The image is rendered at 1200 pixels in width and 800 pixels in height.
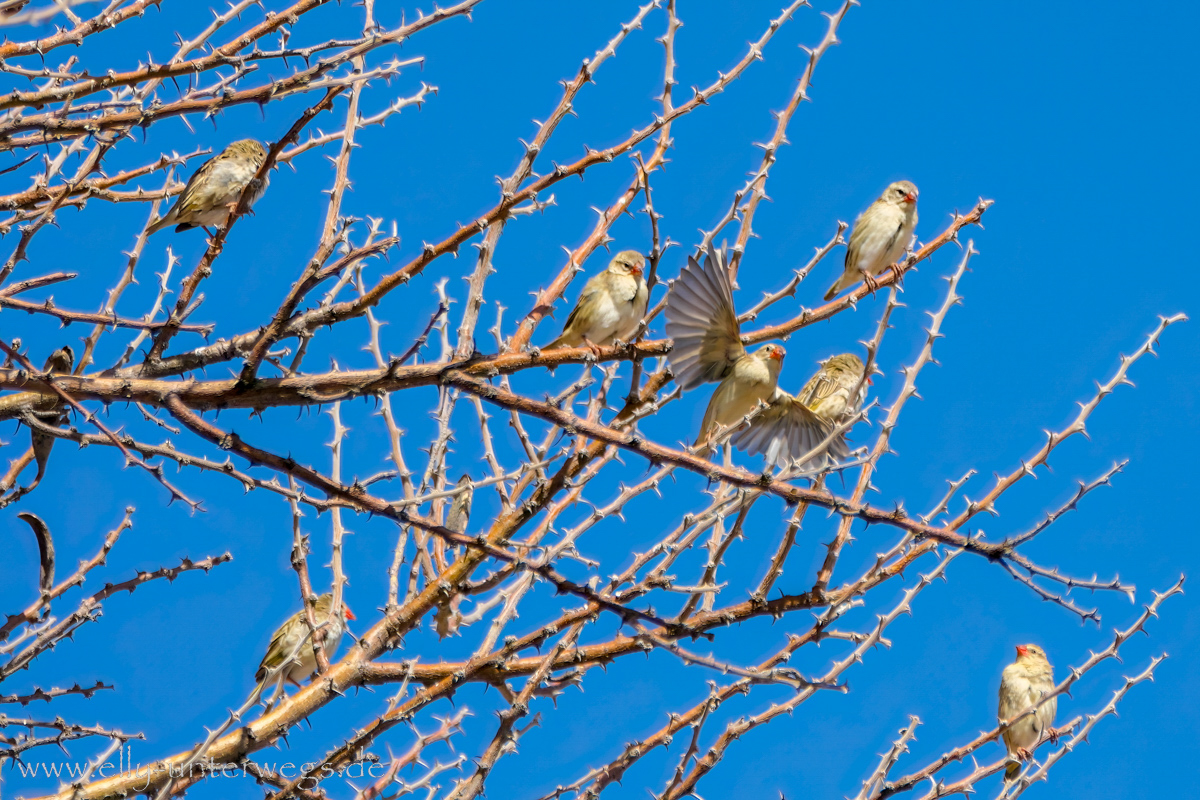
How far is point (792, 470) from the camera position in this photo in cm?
373

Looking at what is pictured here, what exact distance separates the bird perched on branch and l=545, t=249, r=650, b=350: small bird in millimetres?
615

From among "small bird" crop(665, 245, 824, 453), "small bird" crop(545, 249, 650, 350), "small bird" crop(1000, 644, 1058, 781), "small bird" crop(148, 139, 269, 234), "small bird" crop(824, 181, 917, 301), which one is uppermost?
"small bird" crop(148, 139, 269, 234)

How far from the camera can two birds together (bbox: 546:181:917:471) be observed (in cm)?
464

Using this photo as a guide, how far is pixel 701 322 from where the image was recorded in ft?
15.5

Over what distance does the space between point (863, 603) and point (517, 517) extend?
1409 mm

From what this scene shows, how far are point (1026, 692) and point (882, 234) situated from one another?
3595 mm

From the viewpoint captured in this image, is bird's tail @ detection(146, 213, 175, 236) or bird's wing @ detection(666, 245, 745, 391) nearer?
bird's wing @ detection(666, 245, 745, 391)

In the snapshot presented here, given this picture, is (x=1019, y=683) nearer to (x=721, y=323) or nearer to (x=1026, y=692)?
(x=1026, y=692)

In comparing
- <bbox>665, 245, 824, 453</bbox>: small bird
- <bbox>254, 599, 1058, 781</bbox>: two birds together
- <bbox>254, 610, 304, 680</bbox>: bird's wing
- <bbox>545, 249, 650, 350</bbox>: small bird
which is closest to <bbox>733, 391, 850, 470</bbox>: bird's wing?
<bbox>665, 245, 824, 453</bbox>: small bird

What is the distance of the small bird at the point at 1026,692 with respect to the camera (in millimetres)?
8250

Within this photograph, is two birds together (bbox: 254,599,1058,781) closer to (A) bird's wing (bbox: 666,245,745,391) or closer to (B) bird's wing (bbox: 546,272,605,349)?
(B) bird's wing (bbox: 546,272,605,349)

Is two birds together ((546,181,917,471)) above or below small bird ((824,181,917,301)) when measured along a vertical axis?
below

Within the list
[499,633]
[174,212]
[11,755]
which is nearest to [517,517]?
[499,633]

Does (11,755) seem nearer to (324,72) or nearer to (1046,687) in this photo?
(324,72)
